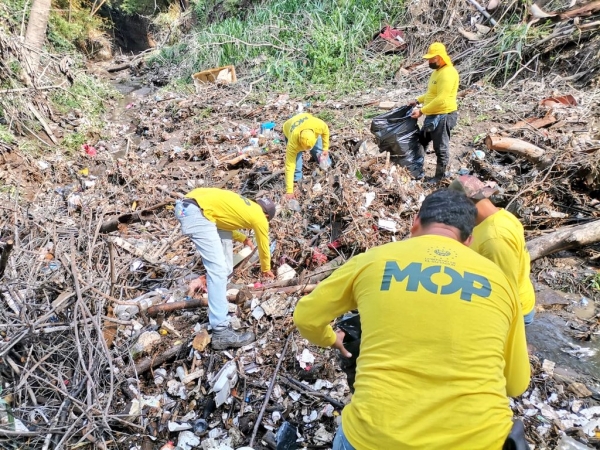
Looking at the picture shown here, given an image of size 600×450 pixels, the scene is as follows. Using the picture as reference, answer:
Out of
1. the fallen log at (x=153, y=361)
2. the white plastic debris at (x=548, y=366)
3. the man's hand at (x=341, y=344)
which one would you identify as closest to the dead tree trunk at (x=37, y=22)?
the fallen log at (x=153, y=361)

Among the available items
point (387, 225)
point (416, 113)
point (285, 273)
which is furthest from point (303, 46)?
point (285, 273)

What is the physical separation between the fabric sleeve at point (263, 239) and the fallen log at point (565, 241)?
7.45 feet

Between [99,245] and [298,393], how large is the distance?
2222 mm

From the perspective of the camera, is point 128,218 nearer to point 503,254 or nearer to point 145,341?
point 145,341

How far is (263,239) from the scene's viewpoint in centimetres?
330

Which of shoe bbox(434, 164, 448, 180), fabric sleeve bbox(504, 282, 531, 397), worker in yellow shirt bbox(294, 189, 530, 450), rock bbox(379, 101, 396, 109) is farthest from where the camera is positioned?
rock bbox(379, 101, 396, 109)

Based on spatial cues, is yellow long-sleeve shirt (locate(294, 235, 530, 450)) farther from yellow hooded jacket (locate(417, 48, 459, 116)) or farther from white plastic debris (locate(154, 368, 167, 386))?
yellow hooded jacket (locate(417, 48, 459, 116))

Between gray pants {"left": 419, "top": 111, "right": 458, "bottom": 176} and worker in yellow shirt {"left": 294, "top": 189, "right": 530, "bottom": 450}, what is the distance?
3.79 metres

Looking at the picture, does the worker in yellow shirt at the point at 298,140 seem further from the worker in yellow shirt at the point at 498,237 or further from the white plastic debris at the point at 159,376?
the worker in yellow shirt at the point at 498,237

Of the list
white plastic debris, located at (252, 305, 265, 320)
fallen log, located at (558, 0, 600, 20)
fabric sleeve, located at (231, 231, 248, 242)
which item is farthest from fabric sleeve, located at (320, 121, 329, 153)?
fallen log, located at (558, 0, 600, 20)

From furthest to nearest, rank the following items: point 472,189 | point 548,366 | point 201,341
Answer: point 201,341, point 548,366, point 472,189

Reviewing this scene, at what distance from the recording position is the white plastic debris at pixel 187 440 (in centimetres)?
247

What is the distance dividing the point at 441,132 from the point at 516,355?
383 cm

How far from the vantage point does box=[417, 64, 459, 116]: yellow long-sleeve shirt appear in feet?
15.2
